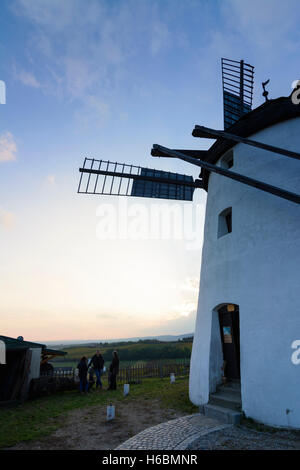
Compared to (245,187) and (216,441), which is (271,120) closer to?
(245,187)

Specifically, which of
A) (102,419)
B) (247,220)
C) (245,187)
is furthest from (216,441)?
(245,187)

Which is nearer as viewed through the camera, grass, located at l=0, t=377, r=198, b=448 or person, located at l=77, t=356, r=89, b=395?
grass, located at l=0, t=377, r=198, b=448

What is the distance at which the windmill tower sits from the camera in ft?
22.6

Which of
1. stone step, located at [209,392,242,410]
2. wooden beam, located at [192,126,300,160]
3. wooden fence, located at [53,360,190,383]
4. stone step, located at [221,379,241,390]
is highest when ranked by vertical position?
wooden beam, located at [192,126,300,160]

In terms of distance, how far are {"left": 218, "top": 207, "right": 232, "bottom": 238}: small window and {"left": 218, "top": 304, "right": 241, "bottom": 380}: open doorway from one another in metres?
2.81

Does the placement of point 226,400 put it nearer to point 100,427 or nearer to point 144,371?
point 100,427

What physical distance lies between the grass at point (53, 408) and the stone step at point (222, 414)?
0.74m

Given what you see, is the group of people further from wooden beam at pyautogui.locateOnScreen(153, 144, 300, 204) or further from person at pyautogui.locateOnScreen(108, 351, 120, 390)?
wooden beam at pyautogui.locateOnScreen(153, 144, 300, 204)

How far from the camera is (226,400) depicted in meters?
7.79

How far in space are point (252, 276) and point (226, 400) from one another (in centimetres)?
369

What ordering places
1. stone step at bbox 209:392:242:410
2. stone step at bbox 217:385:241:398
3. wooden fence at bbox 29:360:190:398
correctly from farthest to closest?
wooden fence at bbox 29:360:190:398, stone step at bbox 217:385:241:398, stone step at bbox 209:392:242:410

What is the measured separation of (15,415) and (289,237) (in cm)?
1008

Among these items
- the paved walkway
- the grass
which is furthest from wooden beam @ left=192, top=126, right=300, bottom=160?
the grass

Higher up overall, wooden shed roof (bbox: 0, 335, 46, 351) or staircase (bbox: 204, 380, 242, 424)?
wooden shed roof (bbox: 0, 335, 46, 351)
